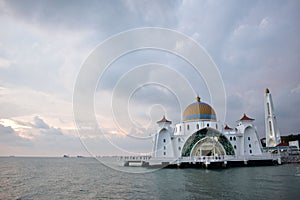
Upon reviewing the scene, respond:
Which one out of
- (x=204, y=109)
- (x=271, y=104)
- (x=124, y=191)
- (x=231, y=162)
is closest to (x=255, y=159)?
(x=231, y=162)

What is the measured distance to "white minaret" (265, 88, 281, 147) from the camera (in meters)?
62.0

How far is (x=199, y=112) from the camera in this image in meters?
53.1

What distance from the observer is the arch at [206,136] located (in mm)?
48688

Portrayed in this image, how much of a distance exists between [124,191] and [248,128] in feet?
122

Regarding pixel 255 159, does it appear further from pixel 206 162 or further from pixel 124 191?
pixel 124 191

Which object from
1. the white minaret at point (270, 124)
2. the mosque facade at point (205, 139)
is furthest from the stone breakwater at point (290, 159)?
the white minaret at point (270, 124)

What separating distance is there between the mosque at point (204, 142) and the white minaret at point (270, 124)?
1338cm

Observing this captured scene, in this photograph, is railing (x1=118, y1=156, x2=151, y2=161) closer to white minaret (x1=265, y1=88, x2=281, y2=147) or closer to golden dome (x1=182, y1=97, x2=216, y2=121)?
golden dome (x1=182, y1=97, x2=216, y2=121)

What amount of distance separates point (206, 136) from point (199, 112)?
5.90m

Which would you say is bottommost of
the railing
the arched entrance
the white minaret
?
the railing

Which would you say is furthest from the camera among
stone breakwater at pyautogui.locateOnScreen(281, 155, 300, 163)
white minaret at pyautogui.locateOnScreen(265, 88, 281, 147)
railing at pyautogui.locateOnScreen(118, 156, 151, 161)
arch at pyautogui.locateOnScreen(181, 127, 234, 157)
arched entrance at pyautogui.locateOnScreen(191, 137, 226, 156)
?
white minaret at pyautogui.locateOnScreen(265, 88, 281, 147)

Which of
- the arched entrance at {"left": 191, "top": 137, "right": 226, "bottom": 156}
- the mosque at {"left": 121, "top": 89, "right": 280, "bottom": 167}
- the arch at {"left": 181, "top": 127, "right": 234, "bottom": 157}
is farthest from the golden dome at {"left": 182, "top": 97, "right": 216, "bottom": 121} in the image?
the arched entrance at {"left": 191, "top": 137, "right": 226, "bottom": 156}

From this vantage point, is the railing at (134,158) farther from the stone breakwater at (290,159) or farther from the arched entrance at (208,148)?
the stone breakwater at (290,159)

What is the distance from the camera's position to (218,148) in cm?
4959
